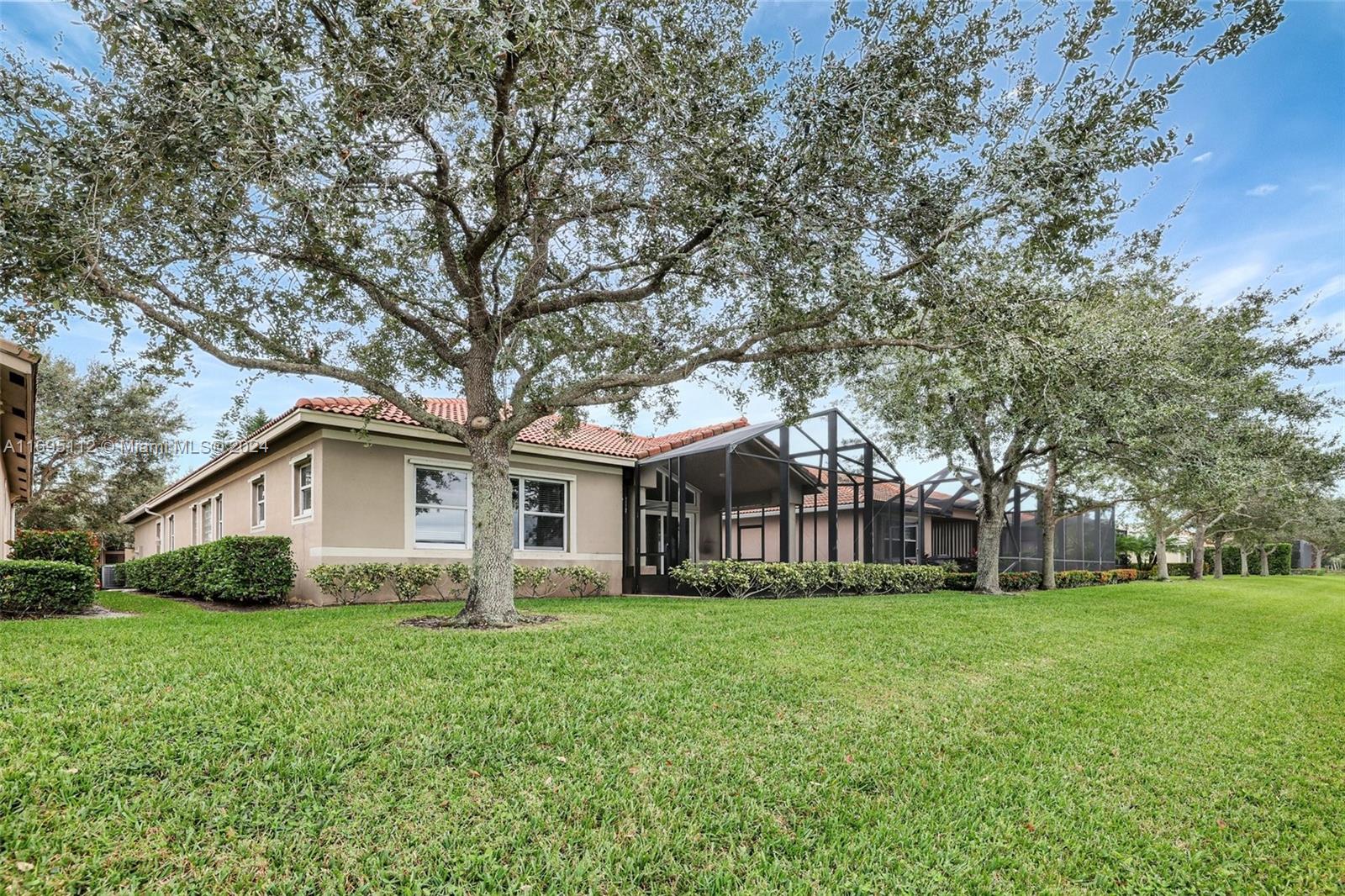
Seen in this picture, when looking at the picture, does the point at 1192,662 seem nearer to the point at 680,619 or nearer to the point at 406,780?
the point at 680,619

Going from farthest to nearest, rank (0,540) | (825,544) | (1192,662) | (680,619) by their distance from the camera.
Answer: (825,544) → (0,540) → (680,619) → (1192,662)

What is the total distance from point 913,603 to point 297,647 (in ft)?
36.1

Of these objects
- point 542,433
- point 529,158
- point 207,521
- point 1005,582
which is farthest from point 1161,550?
point 207,521

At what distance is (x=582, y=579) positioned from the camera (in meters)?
14.5

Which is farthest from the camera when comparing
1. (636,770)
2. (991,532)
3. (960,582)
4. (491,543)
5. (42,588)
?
(960,582)

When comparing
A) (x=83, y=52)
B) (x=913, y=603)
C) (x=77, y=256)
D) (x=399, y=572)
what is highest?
(x=83, y=52)

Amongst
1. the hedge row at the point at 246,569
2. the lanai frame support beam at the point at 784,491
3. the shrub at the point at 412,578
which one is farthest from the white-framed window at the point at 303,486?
the lanai frame support beam at the point at 784,491

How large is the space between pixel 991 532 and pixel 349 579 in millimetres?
16955

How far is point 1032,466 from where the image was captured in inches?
787

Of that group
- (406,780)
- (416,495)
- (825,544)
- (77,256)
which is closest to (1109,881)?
(406,780)

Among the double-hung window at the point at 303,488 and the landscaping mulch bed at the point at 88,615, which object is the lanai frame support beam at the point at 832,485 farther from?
the landscaping mulch bed at the point at 88,615

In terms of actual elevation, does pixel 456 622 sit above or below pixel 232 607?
above

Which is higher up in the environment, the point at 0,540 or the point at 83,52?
the point at 83,52

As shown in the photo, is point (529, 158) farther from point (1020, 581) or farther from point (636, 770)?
point (1020, 581)
